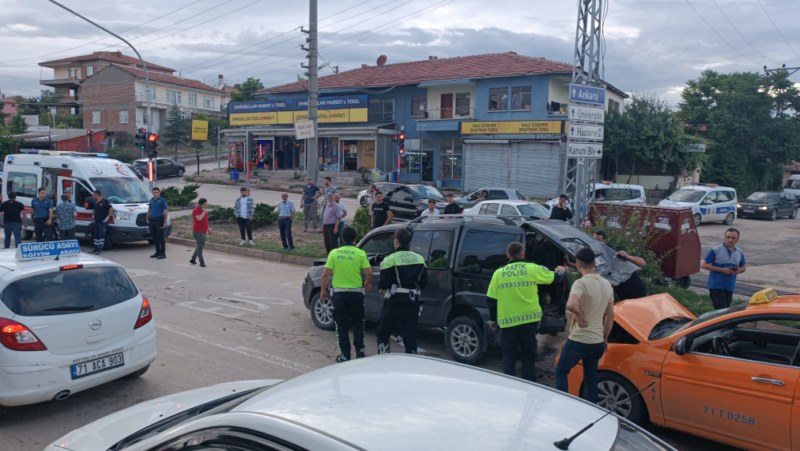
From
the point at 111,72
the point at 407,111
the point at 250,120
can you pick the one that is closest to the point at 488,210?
the point at 407,111

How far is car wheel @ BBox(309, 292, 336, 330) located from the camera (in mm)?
9312

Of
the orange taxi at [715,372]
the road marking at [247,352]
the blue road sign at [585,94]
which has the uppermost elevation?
the blue road sign at [585,94]

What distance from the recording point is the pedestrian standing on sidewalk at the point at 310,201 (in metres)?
19.3

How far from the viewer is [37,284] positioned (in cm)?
611

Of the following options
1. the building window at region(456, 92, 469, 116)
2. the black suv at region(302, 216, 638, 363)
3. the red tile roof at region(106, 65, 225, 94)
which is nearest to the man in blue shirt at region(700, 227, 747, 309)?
the black suv at region(302, 216, 638, 363)

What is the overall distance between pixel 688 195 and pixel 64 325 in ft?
85.6

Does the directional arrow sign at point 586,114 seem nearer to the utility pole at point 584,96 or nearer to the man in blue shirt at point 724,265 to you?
the utility pole at point 584,96

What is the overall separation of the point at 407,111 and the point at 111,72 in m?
37.9

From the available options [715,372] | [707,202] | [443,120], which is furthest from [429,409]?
[443,120]

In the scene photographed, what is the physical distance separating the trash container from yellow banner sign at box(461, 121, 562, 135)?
76.3 ft

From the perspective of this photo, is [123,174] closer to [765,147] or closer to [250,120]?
[250,120]

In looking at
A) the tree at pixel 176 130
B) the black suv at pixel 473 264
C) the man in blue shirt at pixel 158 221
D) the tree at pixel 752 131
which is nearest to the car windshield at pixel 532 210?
the black suv at pixel 473 264

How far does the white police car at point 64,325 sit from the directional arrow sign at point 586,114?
29.8 feet

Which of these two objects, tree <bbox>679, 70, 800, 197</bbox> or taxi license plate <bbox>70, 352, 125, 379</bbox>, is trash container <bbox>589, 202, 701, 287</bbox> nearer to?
taxi license plate <bbox>70, 352, 125, 379</bbox>
